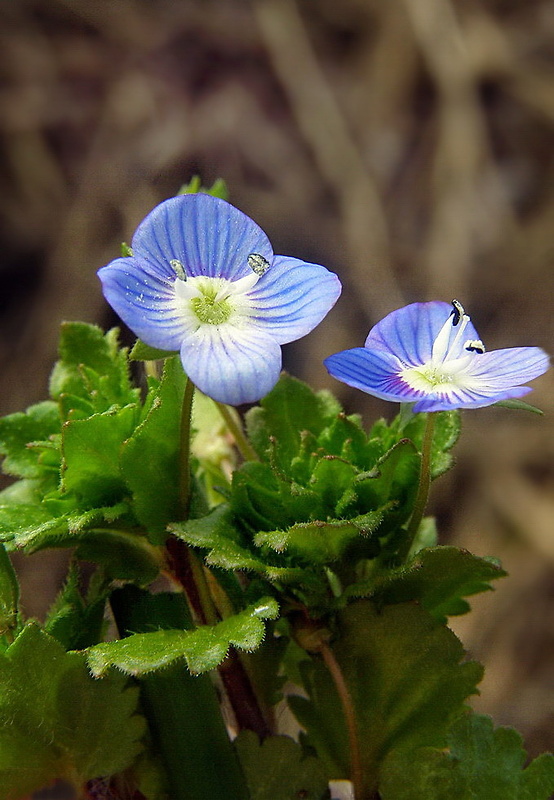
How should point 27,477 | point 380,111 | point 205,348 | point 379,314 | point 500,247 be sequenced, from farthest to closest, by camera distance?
point 380,111 → point 500,247 → point 379,314 → point 27,477 → point 205,348

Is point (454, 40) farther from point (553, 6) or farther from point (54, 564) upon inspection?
point (54, 564)

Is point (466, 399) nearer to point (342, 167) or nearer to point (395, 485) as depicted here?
point (395, 485)

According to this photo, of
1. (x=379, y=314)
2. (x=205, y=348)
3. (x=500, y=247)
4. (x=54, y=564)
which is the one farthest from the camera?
(x=500, y=247)

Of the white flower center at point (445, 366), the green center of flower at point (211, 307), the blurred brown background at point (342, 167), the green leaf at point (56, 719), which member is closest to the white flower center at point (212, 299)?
the green center of flower at point (211, 307)

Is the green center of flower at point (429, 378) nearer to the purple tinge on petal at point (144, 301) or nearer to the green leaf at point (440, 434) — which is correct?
the green leaf at point (440, 434)

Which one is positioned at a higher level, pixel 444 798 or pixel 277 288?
pixel 277 288

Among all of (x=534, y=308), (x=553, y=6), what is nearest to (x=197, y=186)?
(x=534, y=308)

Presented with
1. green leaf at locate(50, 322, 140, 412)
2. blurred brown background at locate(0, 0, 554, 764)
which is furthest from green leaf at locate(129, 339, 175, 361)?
blurred brown background at locate(0, 0, 554, 764)
